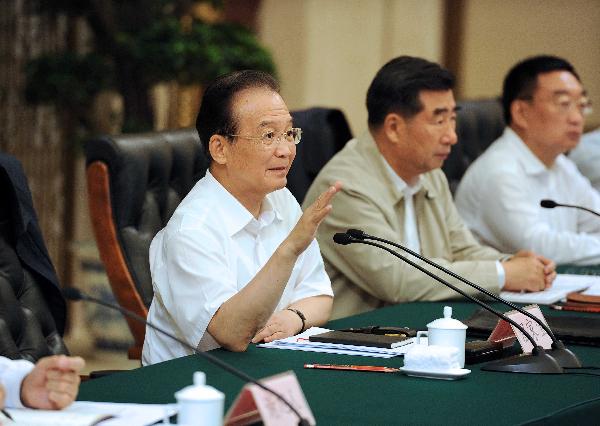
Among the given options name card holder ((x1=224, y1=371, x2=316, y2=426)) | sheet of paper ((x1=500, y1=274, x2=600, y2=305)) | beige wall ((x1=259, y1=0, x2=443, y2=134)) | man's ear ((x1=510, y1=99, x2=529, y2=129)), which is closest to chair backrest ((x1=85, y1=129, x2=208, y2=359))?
sheet of paper ((x1=500, y1=274, x2=600, y2=305))

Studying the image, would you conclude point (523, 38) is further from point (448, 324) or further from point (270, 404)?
point (270, 404)

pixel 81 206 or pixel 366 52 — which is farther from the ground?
pixel 366 52

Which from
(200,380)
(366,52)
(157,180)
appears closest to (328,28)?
(366,52)

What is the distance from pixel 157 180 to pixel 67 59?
2055mm

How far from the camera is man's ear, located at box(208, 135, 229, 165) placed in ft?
9.46

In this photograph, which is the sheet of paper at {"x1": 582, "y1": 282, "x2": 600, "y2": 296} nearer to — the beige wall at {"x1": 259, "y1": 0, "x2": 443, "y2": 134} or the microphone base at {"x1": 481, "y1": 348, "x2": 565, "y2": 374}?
the microphone base at {"x1": 481, "y1": 348, "x2": 565, "y2": 374}

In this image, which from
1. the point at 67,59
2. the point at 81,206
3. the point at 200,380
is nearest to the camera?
the point at 200,380

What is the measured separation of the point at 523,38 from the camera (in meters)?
7.12

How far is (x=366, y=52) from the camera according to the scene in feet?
23.8

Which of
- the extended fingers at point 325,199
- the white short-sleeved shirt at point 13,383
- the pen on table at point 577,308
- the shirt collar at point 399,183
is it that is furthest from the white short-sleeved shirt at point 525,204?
the white short-sleeved shirt at point 13,383

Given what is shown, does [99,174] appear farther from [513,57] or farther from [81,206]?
[513,57]

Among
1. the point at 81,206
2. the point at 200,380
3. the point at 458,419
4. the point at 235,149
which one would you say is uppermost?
the point at 235,149

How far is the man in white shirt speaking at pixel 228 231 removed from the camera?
2.68m

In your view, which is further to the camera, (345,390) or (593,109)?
(593,109)
